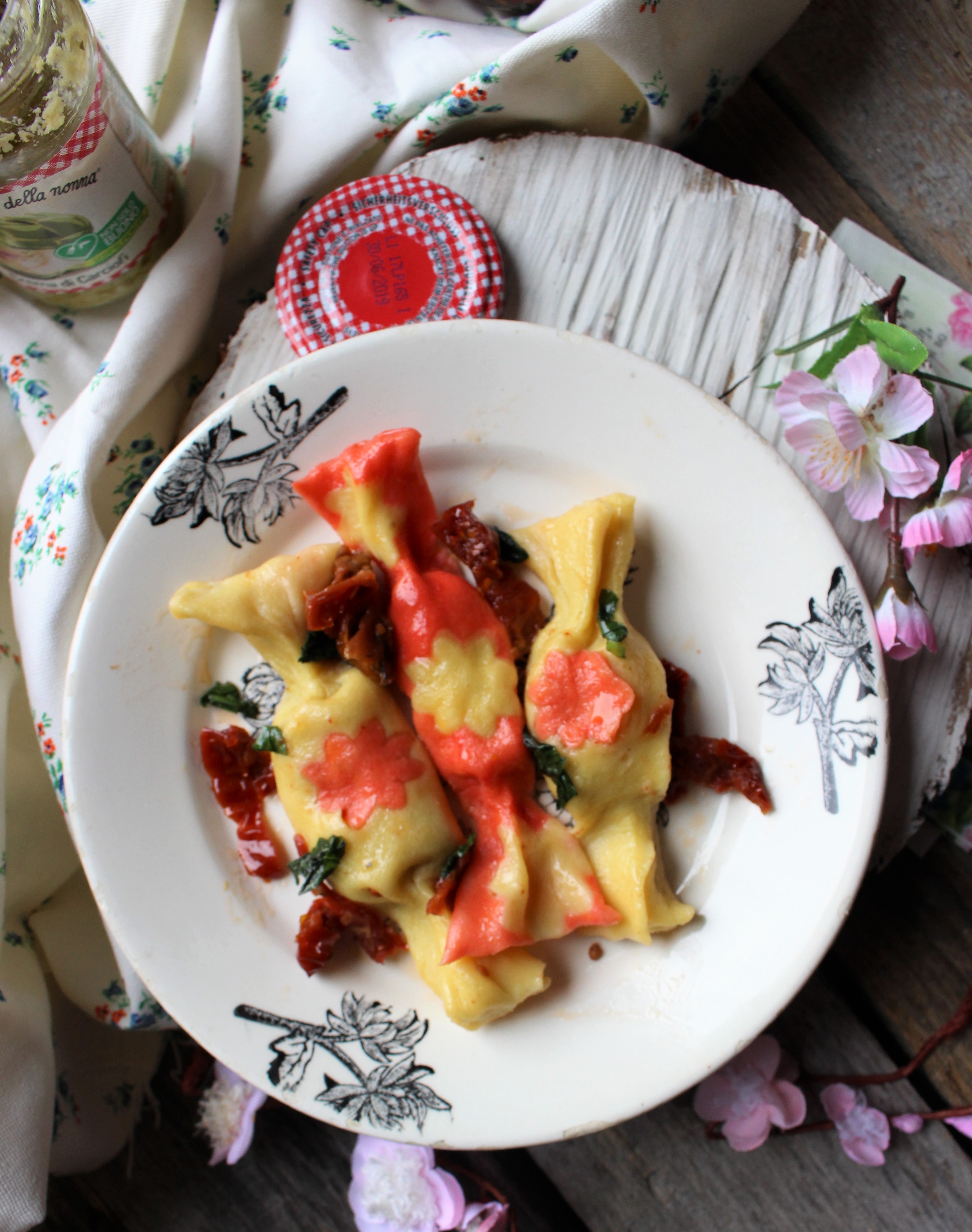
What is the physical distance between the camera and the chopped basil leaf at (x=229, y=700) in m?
1.67

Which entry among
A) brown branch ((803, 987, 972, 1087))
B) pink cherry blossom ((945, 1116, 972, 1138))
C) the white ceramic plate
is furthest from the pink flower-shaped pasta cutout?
pink cherry blossom ((945, 1116, 972, 1138))

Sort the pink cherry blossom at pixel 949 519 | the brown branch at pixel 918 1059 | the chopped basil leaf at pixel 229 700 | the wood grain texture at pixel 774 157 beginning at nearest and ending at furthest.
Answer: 1. the pink cherry blossom at pixel 949 519
2. the chopped basil leaf at pixel 229 700
3. the brown branch at pixel 918 1059
4. the wood grain texture at pixel 774 157

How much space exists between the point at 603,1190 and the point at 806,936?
0.94 metres

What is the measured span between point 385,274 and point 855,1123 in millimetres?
2158

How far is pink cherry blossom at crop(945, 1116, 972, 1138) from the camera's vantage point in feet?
6.31

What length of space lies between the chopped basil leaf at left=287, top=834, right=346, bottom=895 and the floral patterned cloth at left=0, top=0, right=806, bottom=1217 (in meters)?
0.56

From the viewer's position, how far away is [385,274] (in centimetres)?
174

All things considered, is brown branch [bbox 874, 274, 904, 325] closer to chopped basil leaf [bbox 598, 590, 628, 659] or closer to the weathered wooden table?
the weathered wooden table

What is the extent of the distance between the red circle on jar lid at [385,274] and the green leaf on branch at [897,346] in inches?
33.6

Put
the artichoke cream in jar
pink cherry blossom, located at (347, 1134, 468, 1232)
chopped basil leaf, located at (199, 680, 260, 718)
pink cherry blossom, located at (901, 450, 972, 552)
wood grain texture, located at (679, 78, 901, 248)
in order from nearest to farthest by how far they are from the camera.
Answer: the artichoke cream in jar → pink cherry blossom, located at (901, 450, 972, 552) → chopped basil leaf, located at (199, 680, 260, 718) → pink cherry blossom, located at (347, 1134, 468, 1232) → wood grain texture, located at (679, 78, 901, 248)

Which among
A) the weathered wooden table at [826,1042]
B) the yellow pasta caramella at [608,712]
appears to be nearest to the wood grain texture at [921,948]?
the weathered wooden table at [826,1042]

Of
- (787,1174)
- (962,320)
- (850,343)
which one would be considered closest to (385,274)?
(850,343)

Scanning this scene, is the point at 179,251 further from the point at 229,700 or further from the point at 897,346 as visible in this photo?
the point at 897,346

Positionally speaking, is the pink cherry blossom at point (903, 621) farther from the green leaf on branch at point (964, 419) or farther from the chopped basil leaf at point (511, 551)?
the chopped basil leaf at point (511, 551)
